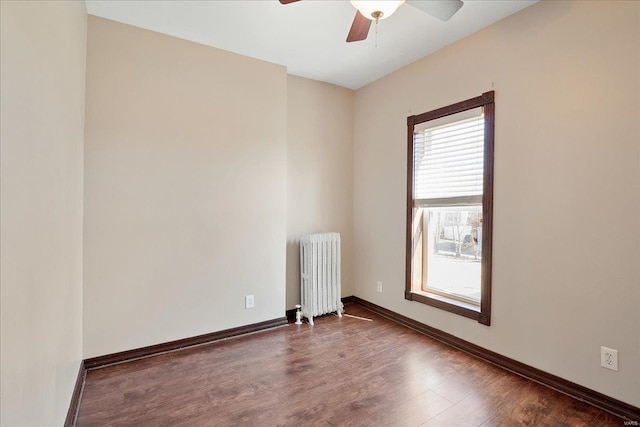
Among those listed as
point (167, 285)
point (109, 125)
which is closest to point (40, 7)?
point (109, 125)

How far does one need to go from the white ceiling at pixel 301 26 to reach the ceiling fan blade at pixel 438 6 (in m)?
0.50

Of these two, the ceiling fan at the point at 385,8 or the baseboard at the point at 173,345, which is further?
the baseboard at the point at 173,345

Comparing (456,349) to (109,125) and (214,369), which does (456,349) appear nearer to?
(214,369)

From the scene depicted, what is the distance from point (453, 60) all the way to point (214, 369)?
3311 mm

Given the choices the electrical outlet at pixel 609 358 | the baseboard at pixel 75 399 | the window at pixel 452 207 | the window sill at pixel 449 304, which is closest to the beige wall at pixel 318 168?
the window at pixel 452 207

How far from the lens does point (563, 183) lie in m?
2.21

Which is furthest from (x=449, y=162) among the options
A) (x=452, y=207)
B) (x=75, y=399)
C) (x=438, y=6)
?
(x=75, y=399)

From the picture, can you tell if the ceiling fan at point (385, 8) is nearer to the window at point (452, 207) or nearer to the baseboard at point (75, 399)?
the window at point (452, 207)

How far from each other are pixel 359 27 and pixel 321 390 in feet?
7.93

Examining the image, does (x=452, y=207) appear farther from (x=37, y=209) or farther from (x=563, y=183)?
(x=37, y=209)

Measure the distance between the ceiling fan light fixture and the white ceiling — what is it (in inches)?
26.1

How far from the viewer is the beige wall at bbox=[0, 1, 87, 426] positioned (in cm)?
94

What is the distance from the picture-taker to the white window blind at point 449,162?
276cm

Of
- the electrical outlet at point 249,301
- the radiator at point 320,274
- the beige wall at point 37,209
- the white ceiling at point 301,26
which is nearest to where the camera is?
the beige wall at point 37,209
